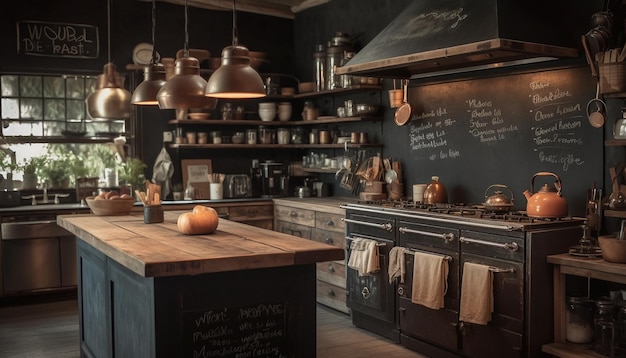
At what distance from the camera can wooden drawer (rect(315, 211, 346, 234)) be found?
5688 mm

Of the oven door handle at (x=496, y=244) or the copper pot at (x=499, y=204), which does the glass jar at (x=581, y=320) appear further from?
the copper pot at (x=499, y=204)

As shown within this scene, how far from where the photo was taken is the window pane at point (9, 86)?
6.45 metres

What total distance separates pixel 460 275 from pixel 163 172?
11.6 feet

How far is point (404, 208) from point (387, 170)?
1.16 metres

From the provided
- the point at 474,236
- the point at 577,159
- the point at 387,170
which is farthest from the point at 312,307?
the point at 387,170

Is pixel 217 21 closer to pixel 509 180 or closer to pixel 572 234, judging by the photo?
pixel 509 180

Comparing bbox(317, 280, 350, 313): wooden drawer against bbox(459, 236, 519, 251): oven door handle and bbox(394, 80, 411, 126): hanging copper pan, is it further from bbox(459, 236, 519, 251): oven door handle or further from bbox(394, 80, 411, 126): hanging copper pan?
bbox(459, 236, 519, 251): oven door handle

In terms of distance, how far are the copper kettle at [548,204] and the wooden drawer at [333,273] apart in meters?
1.93

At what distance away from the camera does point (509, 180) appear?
491 cm

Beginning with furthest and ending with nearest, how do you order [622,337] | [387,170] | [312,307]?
[387,170] → [622,337] → [312,307]

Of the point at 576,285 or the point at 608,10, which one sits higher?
the point at 608,10

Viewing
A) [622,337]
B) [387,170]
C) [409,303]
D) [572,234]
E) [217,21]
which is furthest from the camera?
[217,21]

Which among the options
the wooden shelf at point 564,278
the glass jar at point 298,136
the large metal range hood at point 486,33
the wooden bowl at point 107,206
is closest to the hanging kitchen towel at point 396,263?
the wooden shelf at point 564,278

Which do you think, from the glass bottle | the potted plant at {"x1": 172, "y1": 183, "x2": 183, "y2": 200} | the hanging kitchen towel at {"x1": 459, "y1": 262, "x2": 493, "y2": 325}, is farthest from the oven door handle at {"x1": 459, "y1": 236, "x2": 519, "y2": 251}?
the potted plant at {"x1": 172, "y1": 183, "x2": 183, "y2": 200}
